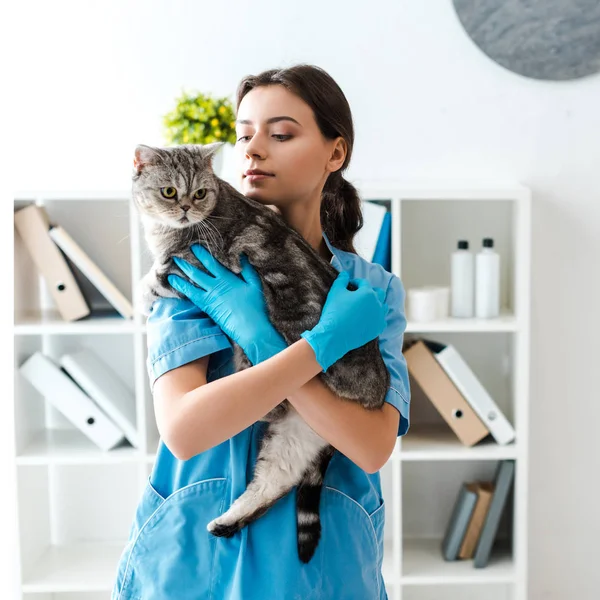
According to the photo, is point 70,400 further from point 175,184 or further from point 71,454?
point 175,184

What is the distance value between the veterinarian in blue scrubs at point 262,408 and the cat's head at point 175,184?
0.07 m

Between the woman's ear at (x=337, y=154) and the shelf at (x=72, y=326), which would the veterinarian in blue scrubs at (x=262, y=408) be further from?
the shelf at (x=72, y=326)

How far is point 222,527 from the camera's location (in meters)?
1.24

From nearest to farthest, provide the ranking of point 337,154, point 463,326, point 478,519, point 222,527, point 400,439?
1. point 222,527
2. point 337,154
3. point 463,326
4. point 400,439
5. point 478,519

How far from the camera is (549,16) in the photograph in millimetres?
2564

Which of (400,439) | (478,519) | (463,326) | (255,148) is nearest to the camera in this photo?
(255,148)

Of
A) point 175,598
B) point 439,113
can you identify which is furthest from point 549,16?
point 175,598

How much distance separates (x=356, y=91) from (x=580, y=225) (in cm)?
89

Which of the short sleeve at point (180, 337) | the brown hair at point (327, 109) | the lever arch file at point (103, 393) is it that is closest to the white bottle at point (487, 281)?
the brown hair at point (327, 109)

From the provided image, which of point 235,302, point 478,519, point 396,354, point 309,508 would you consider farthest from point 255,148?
point 478,519

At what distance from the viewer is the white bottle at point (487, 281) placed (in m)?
2.44

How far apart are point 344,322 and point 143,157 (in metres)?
0.46

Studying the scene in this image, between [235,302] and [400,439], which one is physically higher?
[235,302]

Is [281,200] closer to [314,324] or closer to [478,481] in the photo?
[314,324]
